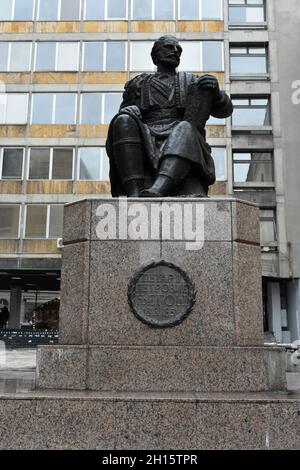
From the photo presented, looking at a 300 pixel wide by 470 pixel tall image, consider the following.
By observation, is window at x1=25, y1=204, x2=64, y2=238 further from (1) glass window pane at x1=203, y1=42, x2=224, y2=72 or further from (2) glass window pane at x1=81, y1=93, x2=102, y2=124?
(1) glass window pane at x1=203, y1=42, x2=224, y2=72

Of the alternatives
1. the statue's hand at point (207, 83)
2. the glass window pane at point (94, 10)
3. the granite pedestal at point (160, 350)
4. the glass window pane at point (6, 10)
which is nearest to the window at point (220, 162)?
the glass window pane at point (94, 10)

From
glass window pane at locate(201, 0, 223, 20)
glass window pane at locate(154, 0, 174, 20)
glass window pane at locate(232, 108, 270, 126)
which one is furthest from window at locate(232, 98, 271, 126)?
glass window pane at locate(154, 0, 174, 20)

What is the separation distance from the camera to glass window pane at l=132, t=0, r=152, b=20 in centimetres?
3020

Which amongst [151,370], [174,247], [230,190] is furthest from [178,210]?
[230,190]

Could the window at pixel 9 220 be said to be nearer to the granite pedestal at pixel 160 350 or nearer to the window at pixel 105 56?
the window at pixel 105 56

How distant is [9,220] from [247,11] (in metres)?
18.4

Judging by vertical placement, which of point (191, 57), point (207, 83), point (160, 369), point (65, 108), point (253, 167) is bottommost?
point (160, 369)

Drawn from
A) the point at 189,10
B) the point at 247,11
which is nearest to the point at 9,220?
the point at 189,10

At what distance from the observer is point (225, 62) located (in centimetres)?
2973

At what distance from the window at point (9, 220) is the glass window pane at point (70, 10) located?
11.3 metres

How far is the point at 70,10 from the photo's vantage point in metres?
30.6

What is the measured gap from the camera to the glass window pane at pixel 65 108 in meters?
29.5

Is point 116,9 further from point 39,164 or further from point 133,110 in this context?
point 133,110
